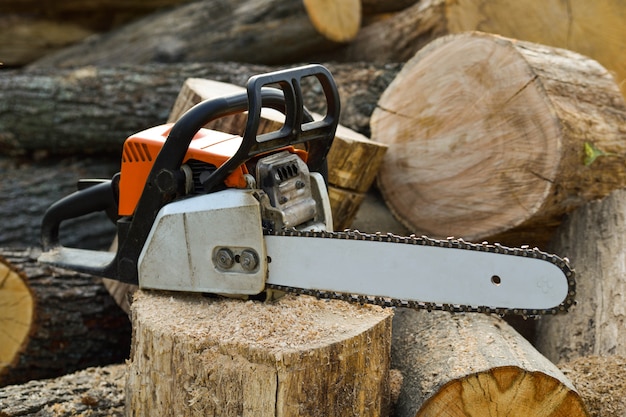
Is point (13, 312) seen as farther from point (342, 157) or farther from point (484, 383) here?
point (484, 383)

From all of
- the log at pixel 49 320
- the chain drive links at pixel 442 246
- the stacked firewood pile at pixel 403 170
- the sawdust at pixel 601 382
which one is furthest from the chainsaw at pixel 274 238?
Answer: the log at pixel 49 320

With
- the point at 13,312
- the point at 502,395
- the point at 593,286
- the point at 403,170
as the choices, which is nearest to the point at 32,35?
the point at 13,312

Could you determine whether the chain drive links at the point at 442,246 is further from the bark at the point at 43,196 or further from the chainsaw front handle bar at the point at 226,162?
the bark at the point at 43,196

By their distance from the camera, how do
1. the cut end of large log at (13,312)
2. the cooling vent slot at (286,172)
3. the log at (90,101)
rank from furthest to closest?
the log at (90,101) < the cut end of large log at (13,312) < the cooling vent slot at (286,172)

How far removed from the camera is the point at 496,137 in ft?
8.93

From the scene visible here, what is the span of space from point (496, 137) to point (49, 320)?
1791 millimetres

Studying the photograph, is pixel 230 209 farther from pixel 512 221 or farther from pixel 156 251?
pixel 512 221

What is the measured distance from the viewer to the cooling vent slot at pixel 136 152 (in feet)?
6.98

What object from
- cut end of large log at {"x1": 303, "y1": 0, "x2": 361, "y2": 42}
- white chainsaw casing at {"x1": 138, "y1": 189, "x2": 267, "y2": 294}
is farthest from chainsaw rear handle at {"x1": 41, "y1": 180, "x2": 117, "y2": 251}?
cut end of large log at {"x1": 303, "y1": 0, "x2": 361, "y2": 42}

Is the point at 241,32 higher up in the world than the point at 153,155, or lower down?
higher up

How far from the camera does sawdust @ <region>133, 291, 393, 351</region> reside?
1805 mm

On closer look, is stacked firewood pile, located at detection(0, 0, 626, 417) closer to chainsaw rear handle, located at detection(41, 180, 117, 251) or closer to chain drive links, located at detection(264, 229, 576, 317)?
chain drive links, located at detection(264, 229, 576, 317)

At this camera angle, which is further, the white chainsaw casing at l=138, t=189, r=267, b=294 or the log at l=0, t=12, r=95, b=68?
the log at l=0, t=12, r=95, b=68

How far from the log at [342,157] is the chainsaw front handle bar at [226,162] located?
15.0 inches
